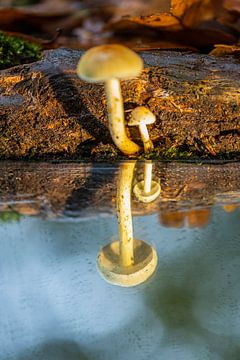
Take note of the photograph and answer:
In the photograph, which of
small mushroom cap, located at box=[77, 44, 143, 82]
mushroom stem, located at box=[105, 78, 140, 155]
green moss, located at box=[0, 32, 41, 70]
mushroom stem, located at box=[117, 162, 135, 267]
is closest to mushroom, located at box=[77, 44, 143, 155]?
small mushroom cap, located at box=[77, 44, 143, 82]

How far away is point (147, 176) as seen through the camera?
193 cm

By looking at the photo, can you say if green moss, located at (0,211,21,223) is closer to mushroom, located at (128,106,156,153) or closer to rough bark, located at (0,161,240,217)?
rough bark, located at (0,161,240,217)

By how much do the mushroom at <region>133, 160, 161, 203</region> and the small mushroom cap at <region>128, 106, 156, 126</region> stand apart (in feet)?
0.62

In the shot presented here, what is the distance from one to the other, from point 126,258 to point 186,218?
29cm

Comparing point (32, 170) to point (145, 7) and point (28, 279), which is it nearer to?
point (28, 279)

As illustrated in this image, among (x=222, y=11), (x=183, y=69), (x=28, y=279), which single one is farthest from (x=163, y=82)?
(x=222, y=11)

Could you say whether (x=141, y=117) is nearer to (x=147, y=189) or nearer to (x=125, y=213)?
(x=147, y=189)

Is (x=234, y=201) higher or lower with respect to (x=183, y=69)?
lower

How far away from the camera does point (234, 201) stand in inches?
69.7

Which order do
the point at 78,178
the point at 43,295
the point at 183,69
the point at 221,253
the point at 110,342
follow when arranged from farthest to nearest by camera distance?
the point at 183,69, the point at 78,178, the point at 221,253, the point at 43,295, the point at 110,342

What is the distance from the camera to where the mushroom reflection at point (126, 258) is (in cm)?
143

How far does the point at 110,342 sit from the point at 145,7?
2475mm

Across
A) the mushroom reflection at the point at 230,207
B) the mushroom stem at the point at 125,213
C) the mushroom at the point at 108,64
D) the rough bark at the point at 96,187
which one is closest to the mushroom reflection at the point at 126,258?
the mushroom stem at the point at 125,213

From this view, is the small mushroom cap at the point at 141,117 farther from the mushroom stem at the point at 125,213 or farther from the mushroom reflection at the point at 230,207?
the mushroom reflection at the point at 230,207
